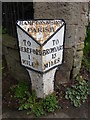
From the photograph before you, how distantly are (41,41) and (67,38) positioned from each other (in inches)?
24.1

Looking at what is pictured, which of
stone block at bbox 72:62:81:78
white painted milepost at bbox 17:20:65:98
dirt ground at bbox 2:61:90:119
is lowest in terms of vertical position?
dirt ground at bbox 2:61:90:119

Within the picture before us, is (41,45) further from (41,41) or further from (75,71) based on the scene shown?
(75,71)

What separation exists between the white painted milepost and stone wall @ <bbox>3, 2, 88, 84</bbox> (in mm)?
232

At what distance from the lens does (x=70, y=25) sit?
247 cm

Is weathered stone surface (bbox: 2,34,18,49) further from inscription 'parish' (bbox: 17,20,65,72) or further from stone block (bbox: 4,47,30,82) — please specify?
inscription 'parish' (bbox: 17,20,65,72)

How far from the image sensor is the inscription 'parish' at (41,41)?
2129 millimetres

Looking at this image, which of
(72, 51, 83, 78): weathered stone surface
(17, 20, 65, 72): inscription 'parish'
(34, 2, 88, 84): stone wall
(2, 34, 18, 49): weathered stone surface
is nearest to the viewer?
(17, 20, 65, 72): inscription 'parish'

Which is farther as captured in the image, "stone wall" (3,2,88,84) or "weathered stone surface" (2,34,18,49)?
"weathered stone surface" (2,34,18,49)

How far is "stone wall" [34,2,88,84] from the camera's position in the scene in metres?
2.33

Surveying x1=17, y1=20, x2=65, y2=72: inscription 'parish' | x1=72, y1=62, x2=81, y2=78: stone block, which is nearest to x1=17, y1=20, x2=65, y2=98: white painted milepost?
x1=17, y1=20, x2=65, y2=72: inscription 'parish'

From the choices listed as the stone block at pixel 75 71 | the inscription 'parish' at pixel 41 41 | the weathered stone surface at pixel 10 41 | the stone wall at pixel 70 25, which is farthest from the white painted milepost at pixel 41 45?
the stone block at pixel 75 71

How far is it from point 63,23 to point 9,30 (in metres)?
1.06

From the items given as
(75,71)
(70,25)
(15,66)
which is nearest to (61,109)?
(75,71)

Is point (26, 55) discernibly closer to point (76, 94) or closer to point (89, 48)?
point (76, 94)
